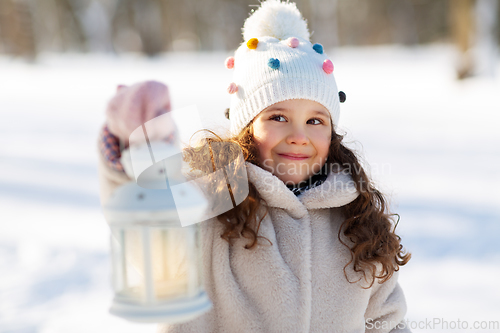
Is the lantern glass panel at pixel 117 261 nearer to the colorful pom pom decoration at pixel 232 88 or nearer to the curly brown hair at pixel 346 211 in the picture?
the curly brown hair at pixel 346 211

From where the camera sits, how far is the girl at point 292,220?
144cm

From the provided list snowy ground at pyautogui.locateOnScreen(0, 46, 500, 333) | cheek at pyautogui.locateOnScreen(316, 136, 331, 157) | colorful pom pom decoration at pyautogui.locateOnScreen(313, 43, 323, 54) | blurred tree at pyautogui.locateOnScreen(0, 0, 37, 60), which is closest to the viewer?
cheek at pyautogui.locateOnScreen(316, 136, 331, 157)

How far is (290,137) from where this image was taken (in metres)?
1.49

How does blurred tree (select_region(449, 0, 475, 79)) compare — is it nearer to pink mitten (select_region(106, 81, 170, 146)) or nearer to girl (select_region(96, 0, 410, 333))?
girl (select_region(96, 0, 410, 333))

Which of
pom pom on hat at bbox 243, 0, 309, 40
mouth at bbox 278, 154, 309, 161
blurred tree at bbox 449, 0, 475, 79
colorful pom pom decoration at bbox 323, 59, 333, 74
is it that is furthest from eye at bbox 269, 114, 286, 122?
blurred tree at bbox 449, 0, 475, 79

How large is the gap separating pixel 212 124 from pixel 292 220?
462 millimetres

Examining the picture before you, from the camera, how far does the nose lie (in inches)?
58.3

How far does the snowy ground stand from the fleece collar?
0.28 m

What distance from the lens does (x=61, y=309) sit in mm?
2387

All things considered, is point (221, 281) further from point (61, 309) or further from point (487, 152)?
point (487, 152)

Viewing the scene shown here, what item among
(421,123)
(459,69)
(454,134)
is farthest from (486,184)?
(459,69)

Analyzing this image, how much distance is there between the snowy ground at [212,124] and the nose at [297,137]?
34cm

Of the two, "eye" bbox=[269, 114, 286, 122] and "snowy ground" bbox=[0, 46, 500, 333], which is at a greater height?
"eye" bbox=[269, 114, 286, 122]

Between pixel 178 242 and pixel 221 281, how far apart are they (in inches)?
16.7
